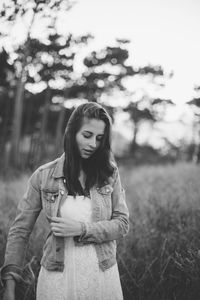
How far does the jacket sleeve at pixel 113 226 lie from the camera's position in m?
1.54

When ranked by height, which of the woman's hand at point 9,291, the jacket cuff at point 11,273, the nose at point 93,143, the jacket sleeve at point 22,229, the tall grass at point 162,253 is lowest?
the tall grass at point 162,253

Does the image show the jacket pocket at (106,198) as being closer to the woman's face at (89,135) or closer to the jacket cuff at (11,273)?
the woman's face at (89,135)

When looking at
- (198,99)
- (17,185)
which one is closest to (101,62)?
(198,99)

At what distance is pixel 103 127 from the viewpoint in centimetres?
174

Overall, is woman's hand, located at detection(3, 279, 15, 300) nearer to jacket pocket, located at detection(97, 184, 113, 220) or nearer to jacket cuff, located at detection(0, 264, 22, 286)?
jacket cuff, located at detection(0, 264, 22, 286)

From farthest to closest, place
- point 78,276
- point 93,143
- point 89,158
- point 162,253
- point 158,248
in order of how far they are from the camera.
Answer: point 158,248
point 162,253
point 89,158
point 93,143
point 78,276

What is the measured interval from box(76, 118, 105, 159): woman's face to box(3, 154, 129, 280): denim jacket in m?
0.21

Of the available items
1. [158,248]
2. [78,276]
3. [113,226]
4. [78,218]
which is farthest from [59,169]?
[158,248]

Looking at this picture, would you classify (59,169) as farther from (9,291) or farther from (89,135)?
(9,291)

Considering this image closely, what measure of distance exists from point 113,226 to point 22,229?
58cm

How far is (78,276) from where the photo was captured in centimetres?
158

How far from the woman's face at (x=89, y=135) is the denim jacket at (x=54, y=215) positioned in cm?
21

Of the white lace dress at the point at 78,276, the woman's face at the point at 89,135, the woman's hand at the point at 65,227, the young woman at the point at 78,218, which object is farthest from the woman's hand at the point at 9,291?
the woman's face at the point at 89,135

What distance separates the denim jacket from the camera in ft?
5.21
